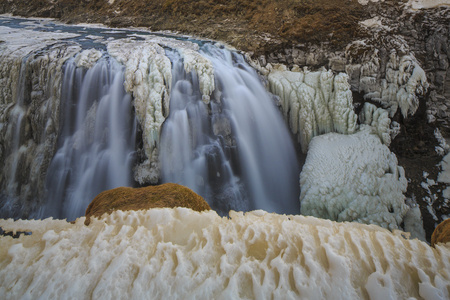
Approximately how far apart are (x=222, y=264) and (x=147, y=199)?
126cm

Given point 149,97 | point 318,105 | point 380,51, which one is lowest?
point 318,105

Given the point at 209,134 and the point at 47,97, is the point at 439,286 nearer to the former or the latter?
the point at 209,134

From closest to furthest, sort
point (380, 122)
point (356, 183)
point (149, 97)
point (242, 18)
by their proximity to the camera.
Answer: point (356, 183), point (149, 97), point (380, 122), point (242, 18)

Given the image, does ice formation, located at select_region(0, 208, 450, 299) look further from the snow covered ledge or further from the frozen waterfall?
the frozen waterfall

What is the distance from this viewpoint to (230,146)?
4.93m

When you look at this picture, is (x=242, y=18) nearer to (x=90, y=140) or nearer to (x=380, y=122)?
(x=380, y=122)

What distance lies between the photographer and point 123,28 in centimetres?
962

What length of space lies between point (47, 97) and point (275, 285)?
5589 mm

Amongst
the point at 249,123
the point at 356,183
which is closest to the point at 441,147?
the point at 356,183

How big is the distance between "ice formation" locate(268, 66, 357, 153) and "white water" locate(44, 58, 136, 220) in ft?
11.2

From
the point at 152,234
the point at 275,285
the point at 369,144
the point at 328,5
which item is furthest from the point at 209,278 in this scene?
the point at 328,5

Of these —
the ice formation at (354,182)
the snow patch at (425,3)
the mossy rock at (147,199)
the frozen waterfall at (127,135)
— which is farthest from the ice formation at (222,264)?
the snow patch at (425,3)

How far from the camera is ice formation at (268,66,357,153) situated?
5059 millimetres

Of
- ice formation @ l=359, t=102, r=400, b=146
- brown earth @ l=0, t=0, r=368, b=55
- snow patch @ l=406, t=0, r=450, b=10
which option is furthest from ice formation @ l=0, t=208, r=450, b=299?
snow patch @ l=406, t=0, r=450, b=10
